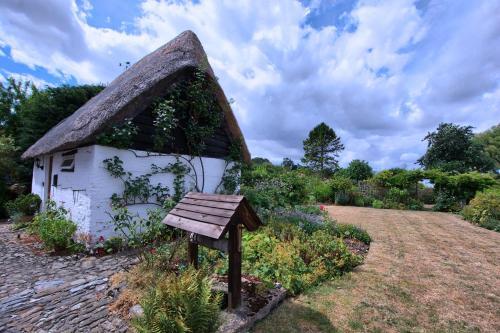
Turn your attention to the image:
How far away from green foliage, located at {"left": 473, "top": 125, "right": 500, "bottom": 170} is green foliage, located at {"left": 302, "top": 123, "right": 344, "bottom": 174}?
15.3 metres

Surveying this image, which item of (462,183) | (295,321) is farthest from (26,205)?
(462,183)

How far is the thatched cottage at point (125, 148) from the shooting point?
564 cm

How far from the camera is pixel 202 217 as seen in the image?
10.2 feet

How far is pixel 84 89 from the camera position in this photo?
14.0m

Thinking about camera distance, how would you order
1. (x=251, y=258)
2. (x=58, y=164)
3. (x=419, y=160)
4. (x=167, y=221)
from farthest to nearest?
(x=419, y=160) < (x=58, y=164) < (x=251, y=258) < (x=167, y=221)

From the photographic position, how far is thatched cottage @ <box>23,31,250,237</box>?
5641 millimetres

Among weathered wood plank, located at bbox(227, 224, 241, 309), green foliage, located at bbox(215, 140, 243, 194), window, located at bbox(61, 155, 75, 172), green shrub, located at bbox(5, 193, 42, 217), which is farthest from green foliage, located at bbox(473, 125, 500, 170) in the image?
green shrub, located at bbox(5, 193, 42, 217)

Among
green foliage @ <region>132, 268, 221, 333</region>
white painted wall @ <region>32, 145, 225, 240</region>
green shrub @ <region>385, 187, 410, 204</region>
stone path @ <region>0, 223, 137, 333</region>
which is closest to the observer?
green foliage @ <region>132, 268, 221, 333</region>

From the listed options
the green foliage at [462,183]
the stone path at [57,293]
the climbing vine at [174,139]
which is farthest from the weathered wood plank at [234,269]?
the green foliage at [462,183]

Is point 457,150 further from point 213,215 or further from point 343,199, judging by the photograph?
point 213,215

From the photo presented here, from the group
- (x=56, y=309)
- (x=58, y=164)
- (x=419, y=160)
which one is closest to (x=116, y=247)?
(x=56, y=309)

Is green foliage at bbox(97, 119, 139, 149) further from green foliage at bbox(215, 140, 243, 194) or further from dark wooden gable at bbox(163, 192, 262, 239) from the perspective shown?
green foliage at bbox(215, 140, 243, 194)

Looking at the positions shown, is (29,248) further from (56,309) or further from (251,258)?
(251,258)

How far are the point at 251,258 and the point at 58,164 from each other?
6.82 meters
